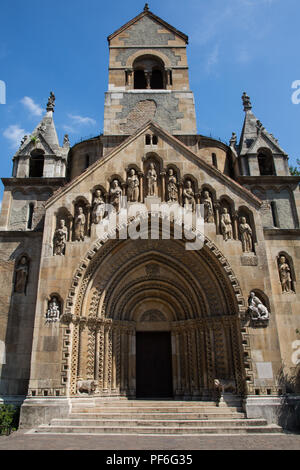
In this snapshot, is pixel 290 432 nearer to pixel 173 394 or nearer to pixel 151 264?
pixel 173 394

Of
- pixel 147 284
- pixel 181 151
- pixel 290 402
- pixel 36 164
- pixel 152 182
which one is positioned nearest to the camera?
pixel 290 402

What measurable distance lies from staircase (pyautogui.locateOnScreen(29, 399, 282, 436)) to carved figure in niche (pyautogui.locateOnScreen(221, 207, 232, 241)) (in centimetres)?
638

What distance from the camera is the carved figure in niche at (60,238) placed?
579 inches

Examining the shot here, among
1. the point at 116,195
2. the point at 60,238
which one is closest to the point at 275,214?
the point at 116,195

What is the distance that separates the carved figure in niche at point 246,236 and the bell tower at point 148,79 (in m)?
7.66

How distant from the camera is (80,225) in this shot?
49.5 ft

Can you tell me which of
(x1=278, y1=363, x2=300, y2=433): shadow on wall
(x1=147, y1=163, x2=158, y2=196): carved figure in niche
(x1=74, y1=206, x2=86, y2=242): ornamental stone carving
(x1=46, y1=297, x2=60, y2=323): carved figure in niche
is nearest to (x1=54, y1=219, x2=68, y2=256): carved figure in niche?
(x1=74, y1=206, x2=86, y2=242): ornamental stone carving

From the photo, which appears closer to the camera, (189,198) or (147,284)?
(189,198)

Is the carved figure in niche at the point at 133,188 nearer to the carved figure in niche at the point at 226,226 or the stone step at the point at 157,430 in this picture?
the carved figure in niche at the point at 226,226

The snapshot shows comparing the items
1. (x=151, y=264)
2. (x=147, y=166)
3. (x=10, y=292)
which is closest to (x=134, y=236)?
(x=151, y=264)

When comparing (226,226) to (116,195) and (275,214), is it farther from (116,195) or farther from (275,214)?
(116,195)

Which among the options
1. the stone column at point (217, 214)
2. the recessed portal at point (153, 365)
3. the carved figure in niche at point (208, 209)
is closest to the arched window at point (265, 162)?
the stone column at point (217, 214)

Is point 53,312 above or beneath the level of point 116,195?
beneath

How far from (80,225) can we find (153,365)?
698 centimetres
